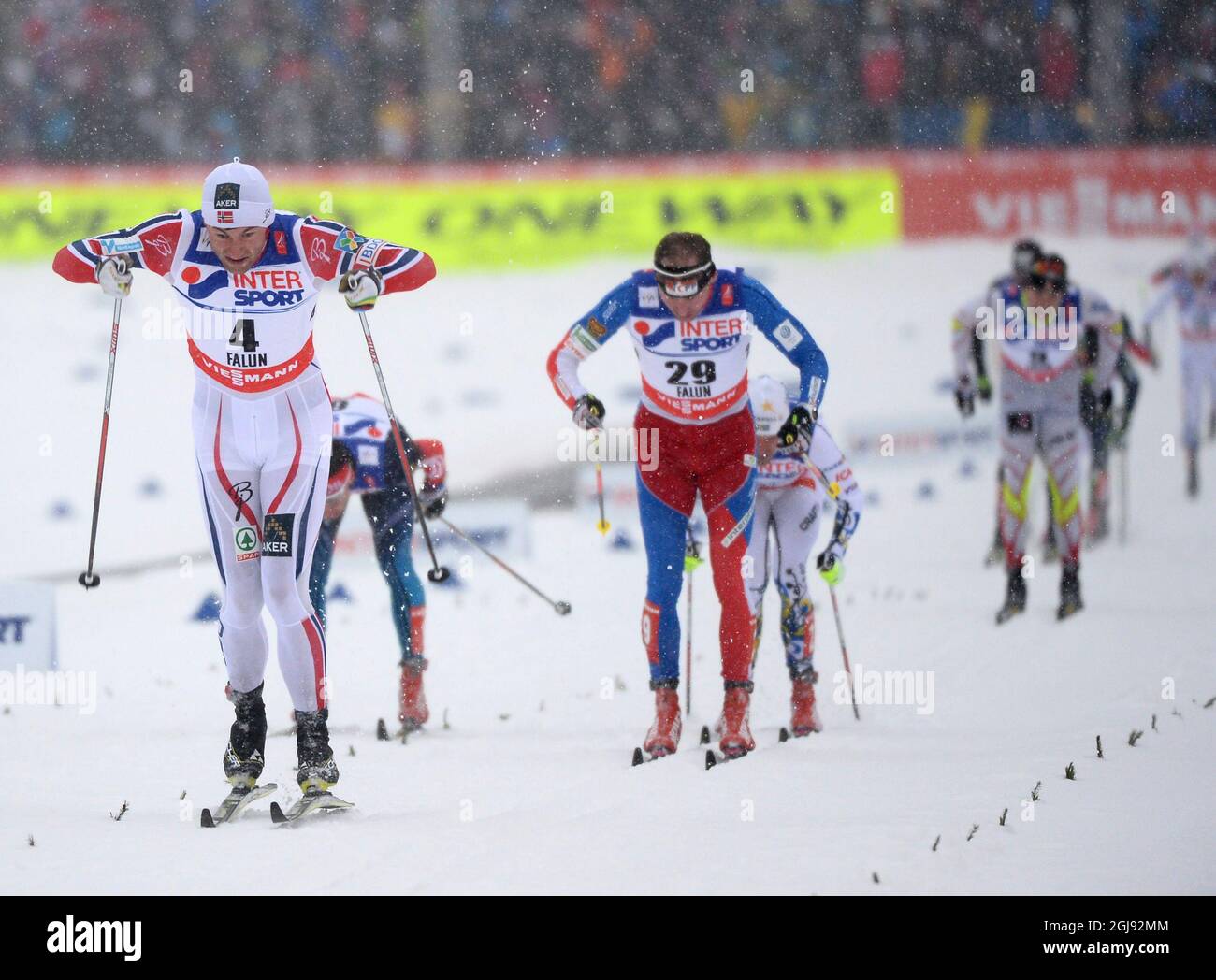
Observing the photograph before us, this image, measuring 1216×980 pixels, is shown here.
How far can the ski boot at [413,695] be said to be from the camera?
7461 millimetres

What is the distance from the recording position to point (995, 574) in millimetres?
11695

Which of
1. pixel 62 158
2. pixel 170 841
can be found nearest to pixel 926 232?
pixel 62 158

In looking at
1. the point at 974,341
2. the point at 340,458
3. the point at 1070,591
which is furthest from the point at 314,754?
the point at 974,341

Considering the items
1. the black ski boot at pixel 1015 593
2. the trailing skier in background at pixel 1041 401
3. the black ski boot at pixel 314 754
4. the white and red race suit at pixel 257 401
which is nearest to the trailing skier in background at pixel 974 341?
the trailing skier in background at pixel 1041 401

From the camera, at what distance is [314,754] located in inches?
221

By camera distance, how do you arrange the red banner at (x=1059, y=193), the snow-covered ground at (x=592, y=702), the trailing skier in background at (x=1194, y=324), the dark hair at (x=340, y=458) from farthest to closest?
the red banner at (x=1059, y=193)
the trailing skier in background at (x=1194, y=324)
the dark hair at (x=340, y=458)
the snow-covered ground at (x=592, y=702)

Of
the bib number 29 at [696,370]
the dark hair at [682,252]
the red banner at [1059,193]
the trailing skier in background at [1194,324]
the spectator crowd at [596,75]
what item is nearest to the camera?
the dark hair at [682,252]

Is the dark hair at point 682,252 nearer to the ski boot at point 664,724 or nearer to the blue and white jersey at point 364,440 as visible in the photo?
the ski boot at point 664,724

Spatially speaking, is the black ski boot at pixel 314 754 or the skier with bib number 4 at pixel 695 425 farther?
the skier with bib number 4 at pixel 695 425

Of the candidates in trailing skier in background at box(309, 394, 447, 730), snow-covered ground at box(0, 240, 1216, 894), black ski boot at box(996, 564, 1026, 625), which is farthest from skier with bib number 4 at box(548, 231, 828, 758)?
black ski boot at box(996, 564, 1026, 625)

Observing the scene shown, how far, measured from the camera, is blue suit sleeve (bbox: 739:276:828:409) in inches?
259

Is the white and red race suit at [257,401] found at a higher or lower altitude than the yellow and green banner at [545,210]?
lower

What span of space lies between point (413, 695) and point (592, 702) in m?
0.96
